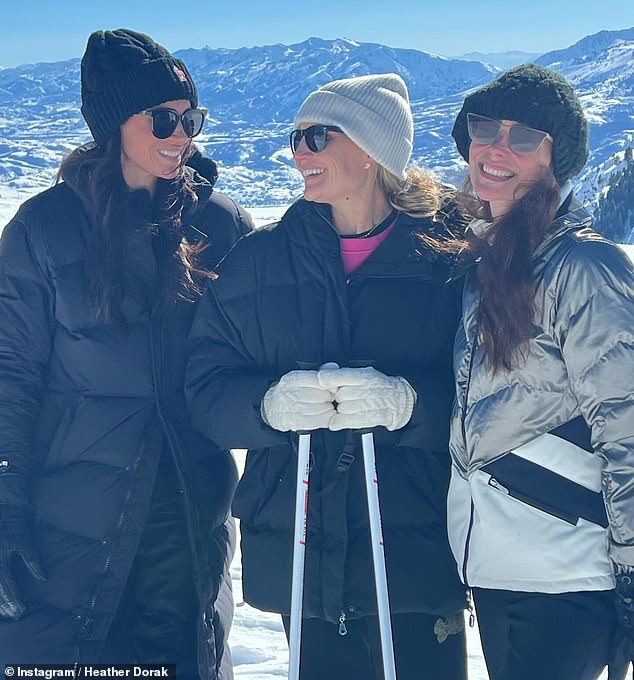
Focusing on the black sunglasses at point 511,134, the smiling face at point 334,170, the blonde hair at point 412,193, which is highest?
the black sunglasses at point 511,134

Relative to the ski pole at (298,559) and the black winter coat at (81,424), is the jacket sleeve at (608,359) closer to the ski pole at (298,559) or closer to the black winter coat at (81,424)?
the ski pole at (298,559)

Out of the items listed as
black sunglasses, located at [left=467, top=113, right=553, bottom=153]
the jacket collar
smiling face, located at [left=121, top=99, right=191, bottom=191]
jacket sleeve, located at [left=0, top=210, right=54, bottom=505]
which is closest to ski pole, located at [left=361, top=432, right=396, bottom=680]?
the jacket collar

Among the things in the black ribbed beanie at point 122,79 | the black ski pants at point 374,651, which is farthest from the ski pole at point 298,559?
the black ribbed beanie at point 122,79

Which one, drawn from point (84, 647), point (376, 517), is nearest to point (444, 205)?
point (376, 517)

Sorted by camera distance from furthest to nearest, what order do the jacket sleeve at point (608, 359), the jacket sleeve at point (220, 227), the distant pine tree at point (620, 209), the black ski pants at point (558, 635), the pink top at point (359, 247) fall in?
1. the distant pine tree at point (620, 209)
2. the jacket sleeve at point (220, 227)
3. the pink top at point (359, 247)
4. the black ski pants at point (558, 635)
5. the jacket sleeve at point (608, 359)

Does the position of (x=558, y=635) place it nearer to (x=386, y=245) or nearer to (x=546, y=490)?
(x=546, y=490)

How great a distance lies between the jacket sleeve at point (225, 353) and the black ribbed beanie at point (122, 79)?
63cm

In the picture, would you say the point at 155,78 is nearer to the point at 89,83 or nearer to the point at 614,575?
the point at 89,83

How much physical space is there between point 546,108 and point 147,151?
4.58ft

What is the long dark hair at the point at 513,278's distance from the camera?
98.2 inches

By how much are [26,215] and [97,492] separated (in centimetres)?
98

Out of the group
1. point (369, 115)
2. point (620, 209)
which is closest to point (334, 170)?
point (369, 115)

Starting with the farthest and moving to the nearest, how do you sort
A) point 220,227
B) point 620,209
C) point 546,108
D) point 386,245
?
point 620,209 → point 220,227 → point 386,245 → point 546,108

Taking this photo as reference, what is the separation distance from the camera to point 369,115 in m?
3.03
